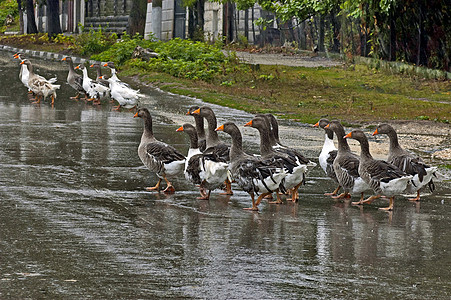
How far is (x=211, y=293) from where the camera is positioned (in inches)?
243

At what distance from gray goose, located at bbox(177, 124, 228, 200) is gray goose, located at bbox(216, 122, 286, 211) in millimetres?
184

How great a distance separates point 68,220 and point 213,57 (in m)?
24.1

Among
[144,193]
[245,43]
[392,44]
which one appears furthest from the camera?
[245,43]

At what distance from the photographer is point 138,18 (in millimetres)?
48750

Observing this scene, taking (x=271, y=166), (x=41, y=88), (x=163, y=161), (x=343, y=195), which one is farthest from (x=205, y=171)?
(x=41, y=88)

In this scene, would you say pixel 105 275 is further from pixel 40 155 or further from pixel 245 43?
pixel 245 43

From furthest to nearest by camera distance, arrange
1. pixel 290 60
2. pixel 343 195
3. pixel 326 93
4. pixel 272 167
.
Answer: pixel 290 60 → pixel 326 93 → pixel 343 195 → pixel 272 167

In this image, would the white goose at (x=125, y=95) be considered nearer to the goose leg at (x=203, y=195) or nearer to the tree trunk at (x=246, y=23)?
the goose leg at (x=203, y=195)

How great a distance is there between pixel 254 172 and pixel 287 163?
1.98 ft

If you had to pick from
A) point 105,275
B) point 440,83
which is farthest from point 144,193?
point 440,83

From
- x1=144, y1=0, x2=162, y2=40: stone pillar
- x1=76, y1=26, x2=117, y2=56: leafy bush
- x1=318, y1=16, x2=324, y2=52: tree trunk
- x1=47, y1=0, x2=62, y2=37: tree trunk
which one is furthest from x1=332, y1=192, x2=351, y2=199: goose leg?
x1=47, y1=0, x2=62, y2=37: tree trunk

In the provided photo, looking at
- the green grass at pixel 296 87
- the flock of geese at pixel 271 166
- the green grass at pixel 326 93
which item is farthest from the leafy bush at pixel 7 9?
the flock of geese at pixel 271 166

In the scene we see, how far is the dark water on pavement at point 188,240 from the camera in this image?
639cm

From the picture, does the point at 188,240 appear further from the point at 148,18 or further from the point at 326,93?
the point at 148,18
